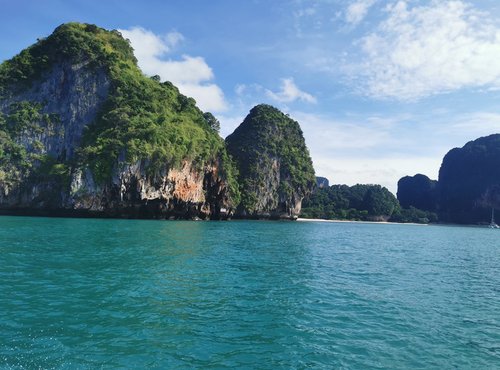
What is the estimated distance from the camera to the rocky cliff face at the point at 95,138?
211ft

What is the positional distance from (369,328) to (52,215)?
68570mm

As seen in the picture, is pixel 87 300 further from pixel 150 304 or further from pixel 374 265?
pixel 374 265

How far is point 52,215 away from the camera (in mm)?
67000

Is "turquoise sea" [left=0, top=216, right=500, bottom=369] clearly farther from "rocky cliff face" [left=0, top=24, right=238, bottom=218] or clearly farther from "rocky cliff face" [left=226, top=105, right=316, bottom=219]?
"rocky cliff face" [left=226, top=105, right=316, bottom=219]

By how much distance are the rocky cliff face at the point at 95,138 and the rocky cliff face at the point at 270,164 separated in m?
27.3

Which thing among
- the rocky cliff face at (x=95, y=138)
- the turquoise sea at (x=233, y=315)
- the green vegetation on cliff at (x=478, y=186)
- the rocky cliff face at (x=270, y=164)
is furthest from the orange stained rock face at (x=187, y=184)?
the green vegetation on cliff at (x=478, y=186)

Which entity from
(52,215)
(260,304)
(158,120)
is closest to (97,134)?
(158,120)

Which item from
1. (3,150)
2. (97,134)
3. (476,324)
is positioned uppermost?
(97,134)

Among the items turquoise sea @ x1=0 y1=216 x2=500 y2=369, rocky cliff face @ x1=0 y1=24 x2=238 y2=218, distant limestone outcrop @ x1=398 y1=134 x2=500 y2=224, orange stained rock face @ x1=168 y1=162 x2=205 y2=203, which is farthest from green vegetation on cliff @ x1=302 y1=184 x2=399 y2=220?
turquoise sea @ x1=0 y1=216 x2=500 y2=369

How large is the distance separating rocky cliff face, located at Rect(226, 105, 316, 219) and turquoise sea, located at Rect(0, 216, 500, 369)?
9009 cm

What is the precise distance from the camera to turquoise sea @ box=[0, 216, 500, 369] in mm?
9016

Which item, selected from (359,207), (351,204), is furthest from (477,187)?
(351,204)

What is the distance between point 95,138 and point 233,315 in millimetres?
66102

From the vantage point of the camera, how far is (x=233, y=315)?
12.3 m
